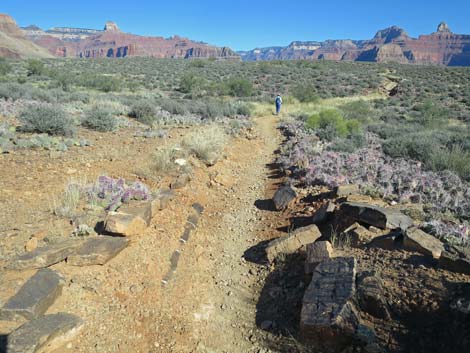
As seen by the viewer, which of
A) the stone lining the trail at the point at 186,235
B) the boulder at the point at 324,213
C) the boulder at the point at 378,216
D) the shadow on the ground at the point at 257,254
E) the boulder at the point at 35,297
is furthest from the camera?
the boulder at the point at 324,213

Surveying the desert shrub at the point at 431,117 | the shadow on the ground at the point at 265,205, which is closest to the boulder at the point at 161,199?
the shadow on the ground at the point at 265,205

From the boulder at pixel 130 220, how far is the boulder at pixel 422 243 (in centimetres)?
401

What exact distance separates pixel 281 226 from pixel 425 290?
3193 mm

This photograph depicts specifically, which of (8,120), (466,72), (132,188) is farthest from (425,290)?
(466,72)

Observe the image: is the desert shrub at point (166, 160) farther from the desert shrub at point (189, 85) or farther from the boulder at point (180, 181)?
the desert shrub at point (189, 85)

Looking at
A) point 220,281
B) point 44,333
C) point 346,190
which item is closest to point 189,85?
point 346,190

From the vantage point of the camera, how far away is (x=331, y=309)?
3572 millimetres

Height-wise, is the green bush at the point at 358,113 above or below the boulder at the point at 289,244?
above

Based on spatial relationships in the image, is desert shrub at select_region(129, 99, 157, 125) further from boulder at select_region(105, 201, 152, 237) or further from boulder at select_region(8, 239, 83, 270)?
boulder at select_region(8, 239, 83, 270)

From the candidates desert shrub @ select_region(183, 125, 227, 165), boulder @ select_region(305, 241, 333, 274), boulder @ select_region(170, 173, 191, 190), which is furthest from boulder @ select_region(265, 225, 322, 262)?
desert shrub @ select_region(183, 125, 227, 165)

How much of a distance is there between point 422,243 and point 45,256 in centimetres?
500

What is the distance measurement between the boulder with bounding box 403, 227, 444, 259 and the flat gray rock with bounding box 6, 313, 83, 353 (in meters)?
4.31

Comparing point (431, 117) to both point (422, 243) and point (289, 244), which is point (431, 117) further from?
point (289, 244)

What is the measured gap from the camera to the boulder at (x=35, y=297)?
133 inches
